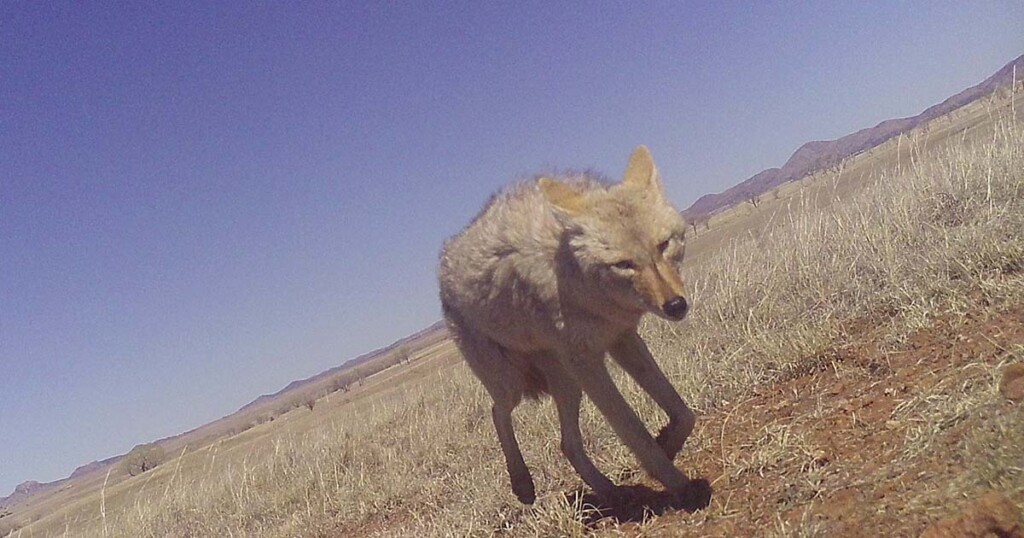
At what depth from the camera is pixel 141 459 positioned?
4750 centimetres

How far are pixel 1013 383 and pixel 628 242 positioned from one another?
1878 millimetres

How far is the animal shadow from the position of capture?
4207mm

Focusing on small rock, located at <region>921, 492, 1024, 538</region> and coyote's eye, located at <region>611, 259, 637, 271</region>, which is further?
coyote's eye, located at <region>611, 259, 637, 271</region>

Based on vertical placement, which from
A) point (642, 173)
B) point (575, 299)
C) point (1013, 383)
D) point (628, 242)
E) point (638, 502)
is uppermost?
point (642, 173)

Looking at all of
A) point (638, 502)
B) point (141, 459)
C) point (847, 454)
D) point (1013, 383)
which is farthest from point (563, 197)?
point (141, 459)

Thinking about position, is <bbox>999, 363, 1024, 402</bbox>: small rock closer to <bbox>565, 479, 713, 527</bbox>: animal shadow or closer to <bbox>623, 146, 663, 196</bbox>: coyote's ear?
<bbox>565, 479, 713, 527</bbox>: animal shadow

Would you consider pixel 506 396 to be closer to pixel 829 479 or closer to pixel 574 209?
pixel 574 209

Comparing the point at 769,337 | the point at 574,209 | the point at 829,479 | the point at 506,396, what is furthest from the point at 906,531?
the point at 769,337

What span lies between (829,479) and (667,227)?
1.54 meters

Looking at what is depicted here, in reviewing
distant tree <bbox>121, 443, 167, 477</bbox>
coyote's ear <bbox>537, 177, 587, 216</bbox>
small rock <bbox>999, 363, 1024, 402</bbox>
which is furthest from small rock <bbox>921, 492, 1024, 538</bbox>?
distant tree <bbox>121, 443, 167, 477</bbox>

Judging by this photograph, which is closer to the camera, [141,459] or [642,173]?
[642,173]

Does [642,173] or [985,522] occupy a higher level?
[642,173]

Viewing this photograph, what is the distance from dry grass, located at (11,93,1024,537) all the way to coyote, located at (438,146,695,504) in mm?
480

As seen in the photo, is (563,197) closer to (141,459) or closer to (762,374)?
(762,374)
